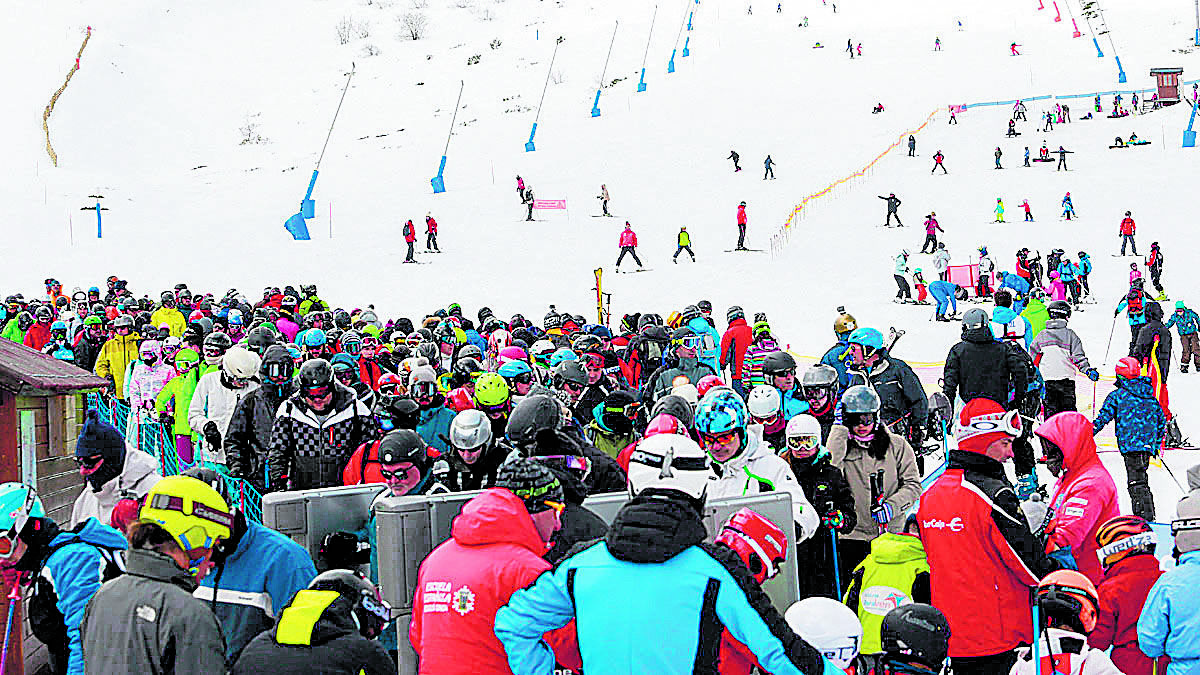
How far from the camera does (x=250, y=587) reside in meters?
3.94

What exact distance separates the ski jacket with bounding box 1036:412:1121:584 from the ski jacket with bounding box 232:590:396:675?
3326 mm

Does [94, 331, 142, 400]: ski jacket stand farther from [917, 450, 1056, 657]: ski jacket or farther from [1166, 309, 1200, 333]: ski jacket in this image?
[1166, 309, 1200, 333]: ski jacket

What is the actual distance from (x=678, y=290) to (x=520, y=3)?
6735cm

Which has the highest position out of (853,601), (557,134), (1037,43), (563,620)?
(1037,43)

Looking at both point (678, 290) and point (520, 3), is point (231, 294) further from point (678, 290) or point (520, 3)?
point (520, 3)

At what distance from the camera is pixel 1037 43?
61406mm

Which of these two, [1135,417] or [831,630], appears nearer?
[831,630]

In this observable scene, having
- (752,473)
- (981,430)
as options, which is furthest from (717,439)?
(981,430)

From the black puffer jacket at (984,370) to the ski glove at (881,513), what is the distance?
11.6ft

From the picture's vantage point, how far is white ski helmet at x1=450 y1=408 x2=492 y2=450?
5.38m

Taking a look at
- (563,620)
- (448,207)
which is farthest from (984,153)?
(563,620)

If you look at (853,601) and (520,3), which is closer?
(853,601)

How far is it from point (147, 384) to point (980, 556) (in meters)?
7.59

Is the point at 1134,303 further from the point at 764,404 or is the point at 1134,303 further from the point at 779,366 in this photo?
the point at 764,404
